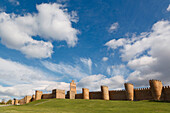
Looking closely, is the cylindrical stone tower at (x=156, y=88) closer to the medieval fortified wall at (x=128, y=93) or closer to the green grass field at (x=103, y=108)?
the medieval fortified wall at (x=128, y=93)

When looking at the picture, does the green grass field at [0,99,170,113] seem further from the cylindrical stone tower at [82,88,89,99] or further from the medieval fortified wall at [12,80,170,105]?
the cylindrical stone tower at [82,88,89,99]

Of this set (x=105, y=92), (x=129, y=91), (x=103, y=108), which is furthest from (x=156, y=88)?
(x=103, y=108)

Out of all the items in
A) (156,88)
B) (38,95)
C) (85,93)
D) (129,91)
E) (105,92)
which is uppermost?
(156,88)

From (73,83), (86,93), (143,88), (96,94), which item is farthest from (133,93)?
(73,83)

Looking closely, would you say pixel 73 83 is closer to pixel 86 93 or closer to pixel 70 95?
pixel 70 95

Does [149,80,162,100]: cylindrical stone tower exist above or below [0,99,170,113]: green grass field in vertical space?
above

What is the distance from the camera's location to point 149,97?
41906mm

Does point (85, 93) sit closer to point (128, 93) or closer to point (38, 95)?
point (128, 93)

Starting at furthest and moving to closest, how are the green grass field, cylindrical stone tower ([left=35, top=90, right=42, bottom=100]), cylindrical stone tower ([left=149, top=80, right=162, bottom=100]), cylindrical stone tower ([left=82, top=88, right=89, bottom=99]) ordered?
cylindrical stone tower ([left=35, top=90, right=42, bottom=100]) → cylindrical stone tower ([left=82, top=88, right=89, bottom=99]) → cylindrical stone tower ([left=149, top=80, right=162, bottom=100]) → the green grass field

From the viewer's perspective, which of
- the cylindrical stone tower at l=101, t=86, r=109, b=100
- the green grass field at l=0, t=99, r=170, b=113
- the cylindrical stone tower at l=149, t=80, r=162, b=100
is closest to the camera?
the green grass field at l=0, t=99, r=170, b=113

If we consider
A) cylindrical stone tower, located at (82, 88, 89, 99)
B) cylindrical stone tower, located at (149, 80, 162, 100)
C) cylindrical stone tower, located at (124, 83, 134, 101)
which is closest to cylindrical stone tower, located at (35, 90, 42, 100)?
cylindrical stone tower, located at (82, 88, 89, 99)

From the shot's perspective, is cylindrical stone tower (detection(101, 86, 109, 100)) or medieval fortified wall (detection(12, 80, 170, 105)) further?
cylindrical stone tower (detection(101, 86, 109, 100))

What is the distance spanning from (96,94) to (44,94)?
24776 mm

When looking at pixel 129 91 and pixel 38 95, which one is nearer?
pixel 129 91
